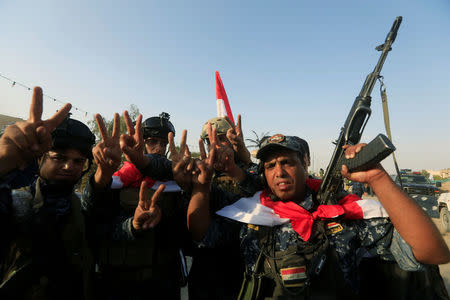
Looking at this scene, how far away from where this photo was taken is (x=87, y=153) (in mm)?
2254

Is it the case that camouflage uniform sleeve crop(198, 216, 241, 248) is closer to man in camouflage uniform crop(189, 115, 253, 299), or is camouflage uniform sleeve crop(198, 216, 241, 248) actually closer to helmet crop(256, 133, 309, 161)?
man in camouflage uniform crop(189, 115, 253, 299)

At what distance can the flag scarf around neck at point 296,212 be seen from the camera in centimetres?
185

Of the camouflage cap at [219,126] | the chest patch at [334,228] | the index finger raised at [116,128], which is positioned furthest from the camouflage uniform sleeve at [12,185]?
the chest patch at [334,228]

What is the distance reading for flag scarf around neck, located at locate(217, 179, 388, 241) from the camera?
185 centimetres

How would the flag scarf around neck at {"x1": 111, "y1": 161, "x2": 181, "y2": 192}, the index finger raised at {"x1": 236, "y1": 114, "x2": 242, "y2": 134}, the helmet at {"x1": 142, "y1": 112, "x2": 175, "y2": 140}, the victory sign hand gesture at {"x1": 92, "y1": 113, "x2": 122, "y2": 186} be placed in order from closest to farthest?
the victory sign hand gesture at {"x1": 92, "y1": 113, "x2": 122, "y2": 186} → the flag scarf around neck at {"x1": 111, "y1": 161, "x2": 181, "y2": 192} → the helmet at {"x1": 142, "y1": 112, "x2": 175, "y2": 140} → the index finger raised at {"x1": 236, "y1": 114, "x2": 242, "y2": 134}

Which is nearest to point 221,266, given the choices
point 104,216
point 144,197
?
point 144,197

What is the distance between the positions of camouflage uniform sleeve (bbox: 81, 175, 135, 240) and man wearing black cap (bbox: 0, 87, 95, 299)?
0.19 meters

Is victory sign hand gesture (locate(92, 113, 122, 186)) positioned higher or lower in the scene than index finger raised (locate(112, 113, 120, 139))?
lower

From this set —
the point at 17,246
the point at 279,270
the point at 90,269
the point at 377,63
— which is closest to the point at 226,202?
the point at 279,270

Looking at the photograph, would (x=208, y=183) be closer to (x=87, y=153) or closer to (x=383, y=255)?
(x=87, y=153)

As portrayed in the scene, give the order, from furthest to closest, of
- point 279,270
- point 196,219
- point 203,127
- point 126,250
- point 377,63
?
1. point 203,127
2. point 377,63
3. point 126,250
4. point 196,219
5. point 279,270

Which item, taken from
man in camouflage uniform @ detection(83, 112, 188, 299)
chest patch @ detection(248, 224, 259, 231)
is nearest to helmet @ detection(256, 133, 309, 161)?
chest patch @ detection(248, 224, 259, 231)

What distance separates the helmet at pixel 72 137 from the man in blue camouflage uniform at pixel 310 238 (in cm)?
116

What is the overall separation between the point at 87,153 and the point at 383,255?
2.64 meters
